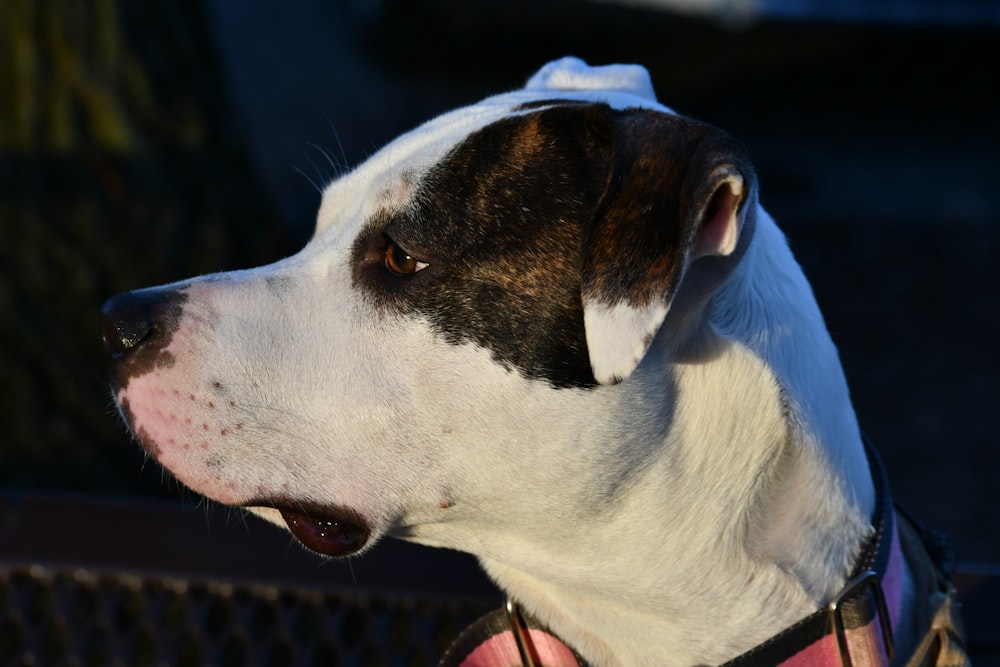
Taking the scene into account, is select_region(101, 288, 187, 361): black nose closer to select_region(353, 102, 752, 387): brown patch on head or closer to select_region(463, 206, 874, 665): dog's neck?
select_region(353, 102, 752, 387): brown patch on head

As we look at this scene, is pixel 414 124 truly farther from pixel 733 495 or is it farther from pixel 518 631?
pixel 733 495

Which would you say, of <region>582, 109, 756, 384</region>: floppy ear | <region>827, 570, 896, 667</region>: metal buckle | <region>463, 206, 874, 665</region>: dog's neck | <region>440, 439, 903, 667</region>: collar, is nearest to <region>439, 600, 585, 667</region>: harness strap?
<region>440, 439, 903, 667</region>: collar

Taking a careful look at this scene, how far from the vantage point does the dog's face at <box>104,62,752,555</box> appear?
1.82 metres

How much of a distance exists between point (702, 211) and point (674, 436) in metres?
0.43

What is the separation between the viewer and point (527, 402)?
1.82 meters

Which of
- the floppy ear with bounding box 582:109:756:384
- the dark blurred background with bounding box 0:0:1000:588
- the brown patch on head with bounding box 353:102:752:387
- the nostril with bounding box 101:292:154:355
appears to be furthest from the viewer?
the dark blurred background with bounding box 0:0:1000:588

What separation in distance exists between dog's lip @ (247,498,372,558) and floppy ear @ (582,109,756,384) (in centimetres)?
54

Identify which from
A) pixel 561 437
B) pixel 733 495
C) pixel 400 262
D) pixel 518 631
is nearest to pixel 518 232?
pixel 400 262

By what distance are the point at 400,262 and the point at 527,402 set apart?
332 millimetres

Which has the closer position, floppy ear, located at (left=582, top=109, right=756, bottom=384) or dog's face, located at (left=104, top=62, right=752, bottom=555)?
floppy ear, located at (left=582, top=109, right=756, bottom=384)

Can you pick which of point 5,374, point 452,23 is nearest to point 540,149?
point 5,374

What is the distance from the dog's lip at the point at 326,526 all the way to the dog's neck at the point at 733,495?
240 millimetres

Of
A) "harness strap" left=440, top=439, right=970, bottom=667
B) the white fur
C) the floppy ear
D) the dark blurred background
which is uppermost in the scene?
the floppy ear

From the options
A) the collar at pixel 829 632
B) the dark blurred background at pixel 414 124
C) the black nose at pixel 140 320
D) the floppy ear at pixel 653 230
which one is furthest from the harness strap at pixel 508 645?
the dark blurred background at pixel 414 124
